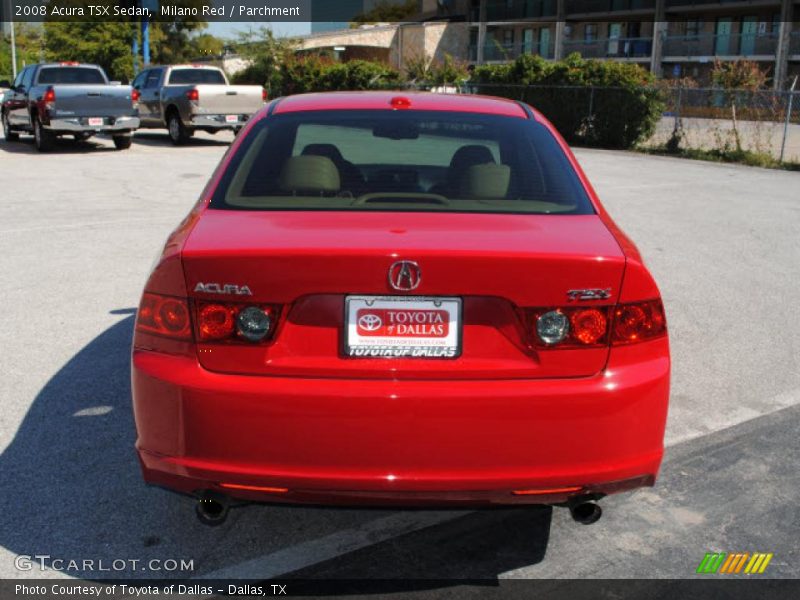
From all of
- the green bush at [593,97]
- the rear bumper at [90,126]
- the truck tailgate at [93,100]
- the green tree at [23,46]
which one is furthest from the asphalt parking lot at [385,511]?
the green tree at [23,46]

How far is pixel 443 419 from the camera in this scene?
2744mm

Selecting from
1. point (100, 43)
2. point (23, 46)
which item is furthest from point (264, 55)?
point (23, 46)

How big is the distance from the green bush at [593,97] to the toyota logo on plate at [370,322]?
23373mm

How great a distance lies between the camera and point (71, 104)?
19.5 metres

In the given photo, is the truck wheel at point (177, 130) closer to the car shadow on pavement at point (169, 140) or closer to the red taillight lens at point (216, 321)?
the car shadow on pavement at point (169, 140)

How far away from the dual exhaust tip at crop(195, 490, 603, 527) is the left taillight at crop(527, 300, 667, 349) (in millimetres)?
532

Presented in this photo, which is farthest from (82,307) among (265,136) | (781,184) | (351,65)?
(351,65)

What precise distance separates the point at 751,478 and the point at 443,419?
2.02m

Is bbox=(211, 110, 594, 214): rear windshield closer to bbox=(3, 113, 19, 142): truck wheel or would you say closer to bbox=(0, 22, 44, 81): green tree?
bbox=(3, 113, 19, 142): truck wheel

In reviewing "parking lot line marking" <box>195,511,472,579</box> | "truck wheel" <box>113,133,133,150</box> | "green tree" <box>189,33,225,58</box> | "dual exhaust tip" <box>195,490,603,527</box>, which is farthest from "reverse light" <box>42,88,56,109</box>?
"green tree" <box>189,33,225,58</box>

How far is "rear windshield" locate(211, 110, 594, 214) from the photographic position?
3461mm

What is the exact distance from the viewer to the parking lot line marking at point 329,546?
3.22 m

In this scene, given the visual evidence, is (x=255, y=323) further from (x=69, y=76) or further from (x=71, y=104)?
(x=69, y=76)

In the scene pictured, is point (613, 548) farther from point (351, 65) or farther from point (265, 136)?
point (351, 65)
